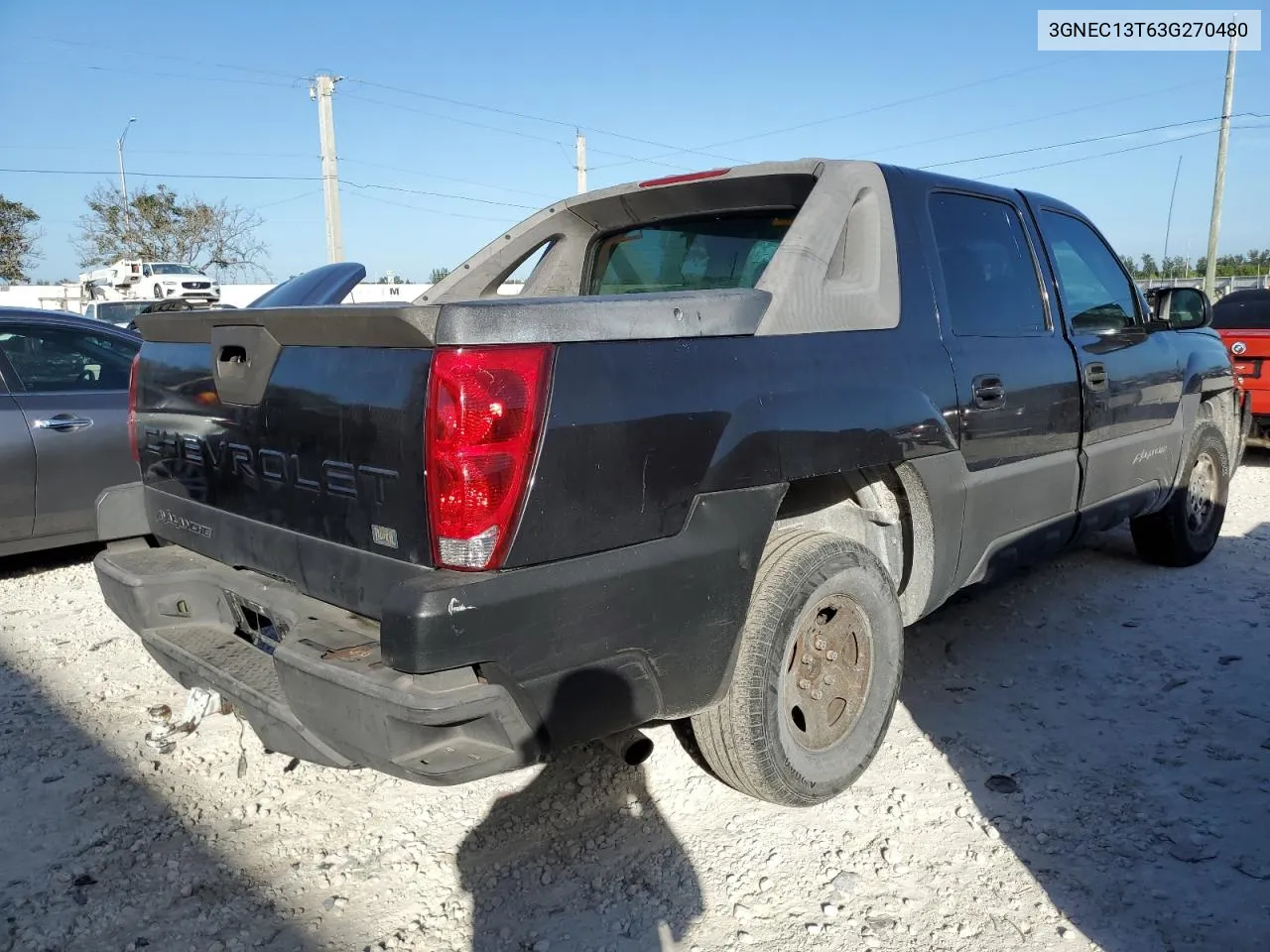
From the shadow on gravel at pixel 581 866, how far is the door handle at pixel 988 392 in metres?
1.73

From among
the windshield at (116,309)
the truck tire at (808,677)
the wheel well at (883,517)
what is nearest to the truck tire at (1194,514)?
the wheel well at (883,517)

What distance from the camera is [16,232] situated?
143 ft

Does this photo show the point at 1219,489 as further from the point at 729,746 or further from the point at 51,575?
the point at 51,575

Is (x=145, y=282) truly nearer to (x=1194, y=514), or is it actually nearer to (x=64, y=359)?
(x=64, y=359)

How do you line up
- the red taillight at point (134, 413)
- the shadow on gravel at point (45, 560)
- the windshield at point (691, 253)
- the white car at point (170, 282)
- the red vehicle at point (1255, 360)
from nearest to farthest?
the red taillight at point (134, 413)
the windshield at point (691, 253)
the shadow on gravel at point (45, 560)
the red vehicle at point (1255, 360)
the white car at point (170, 282)

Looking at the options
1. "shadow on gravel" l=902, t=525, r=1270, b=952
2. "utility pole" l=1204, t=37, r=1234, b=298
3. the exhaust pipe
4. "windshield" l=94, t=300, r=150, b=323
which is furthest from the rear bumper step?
"utility pole" l=1204, t=37, r=1234, b=298

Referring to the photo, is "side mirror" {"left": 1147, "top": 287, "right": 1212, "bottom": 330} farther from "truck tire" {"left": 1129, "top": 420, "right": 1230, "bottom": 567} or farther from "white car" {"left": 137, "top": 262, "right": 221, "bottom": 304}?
"white car" {"left": 137, "top": 262, "right": 221, "bottom": 304}

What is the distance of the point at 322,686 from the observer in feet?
6.92

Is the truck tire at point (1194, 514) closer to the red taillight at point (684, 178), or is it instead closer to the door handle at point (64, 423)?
the red taillight at point (684, 178)

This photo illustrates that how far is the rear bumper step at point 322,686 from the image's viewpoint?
6.59 ft

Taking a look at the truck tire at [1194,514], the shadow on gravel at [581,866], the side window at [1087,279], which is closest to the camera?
the shadow on gravel at [581,866]

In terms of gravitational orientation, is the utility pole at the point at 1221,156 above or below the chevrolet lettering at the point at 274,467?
above

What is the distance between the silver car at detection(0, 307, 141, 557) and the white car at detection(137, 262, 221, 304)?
2479 cm

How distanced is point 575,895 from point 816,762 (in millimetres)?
836
